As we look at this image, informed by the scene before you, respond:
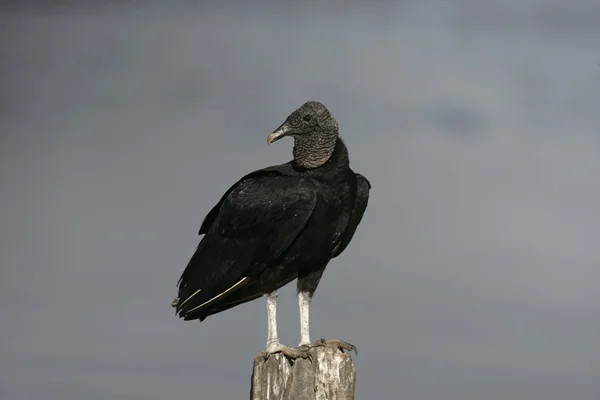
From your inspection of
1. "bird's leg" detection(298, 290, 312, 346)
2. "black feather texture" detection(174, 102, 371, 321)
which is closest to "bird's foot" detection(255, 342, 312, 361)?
"bird's leg" detection(298, 290, 312, 346)

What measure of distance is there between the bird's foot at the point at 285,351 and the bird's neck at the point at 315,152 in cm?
166

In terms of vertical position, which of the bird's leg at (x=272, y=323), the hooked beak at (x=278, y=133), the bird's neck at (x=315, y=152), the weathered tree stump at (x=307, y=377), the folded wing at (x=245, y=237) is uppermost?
the hooked beak at (x=278, y=133)

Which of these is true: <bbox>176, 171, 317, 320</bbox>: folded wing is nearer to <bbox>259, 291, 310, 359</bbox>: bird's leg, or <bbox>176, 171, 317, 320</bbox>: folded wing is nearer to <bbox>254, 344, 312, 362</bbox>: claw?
<bbox>259, 291, 310, 359</bbox>: bird's leg

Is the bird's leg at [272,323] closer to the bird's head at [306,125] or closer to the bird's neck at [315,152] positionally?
the bird's neck at [315,152]

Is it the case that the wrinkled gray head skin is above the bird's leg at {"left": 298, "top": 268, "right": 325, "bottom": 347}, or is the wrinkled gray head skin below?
above

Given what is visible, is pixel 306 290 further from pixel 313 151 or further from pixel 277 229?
pixel 313 151

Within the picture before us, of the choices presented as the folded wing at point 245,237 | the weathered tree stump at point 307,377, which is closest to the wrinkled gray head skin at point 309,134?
the folded wing at point 245,237

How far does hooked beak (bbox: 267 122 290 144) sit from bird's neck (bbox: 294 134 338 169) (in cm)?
14

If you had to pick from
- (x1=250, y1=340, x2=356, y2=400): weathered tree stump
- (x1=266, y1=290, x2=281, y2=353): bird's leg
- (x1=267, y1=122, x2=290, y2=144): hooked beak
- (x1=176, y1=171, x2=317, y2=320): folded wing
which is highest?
(x1=267, y1=122, x2=290, y2=144): hooked beak

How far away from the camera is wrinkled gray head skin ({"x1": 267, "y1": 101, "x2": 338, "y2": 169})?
8.52m

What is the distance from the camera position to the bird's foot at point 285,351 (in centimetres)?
780

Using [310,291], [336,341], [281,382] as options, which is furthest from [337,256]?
[281,382]

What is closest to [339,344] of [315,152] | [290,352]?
[290,352]

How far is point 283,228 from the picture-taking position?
823 centimetres
